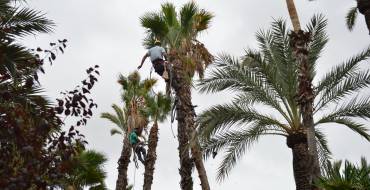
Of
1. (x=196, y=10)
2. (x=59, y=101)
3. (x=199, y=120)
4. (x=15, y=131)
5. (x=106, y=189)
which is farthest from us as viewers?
(x=106, y=189)

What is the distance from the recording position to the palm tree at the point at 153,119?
20781mm

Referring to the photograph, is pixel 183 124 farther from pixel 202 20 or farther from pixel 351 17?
pixel 351 17

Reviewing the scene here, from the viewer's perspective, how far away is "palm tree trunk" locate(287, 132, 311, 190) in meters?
12.7

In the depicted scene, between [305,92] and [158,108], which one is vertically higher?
[158,108]

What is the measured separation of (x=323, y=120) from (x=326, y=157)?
1865mm

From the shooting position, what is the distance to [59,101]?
6.68 meters

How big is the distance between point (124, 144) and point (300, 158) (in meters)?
10.0

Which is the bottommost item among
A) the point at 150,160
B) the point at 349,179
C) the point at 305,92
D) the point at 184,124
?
the point at 349,179

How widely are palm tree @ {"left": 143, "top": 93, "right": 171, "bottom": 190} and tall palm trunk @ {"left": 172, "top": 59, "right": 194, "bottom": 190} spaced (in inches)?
283

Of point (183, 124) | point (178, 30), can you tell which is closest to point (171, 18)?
point (178, 30)

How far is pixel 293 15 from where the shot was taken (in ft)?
38.0

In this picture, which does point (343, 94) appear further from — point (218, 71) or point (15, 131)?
point (15, 131)

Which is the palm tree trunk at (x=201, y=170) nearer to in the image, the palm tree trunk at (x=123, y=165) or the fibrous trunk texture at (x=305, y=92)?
the fibrous trunk texture at (x=305, y=92)

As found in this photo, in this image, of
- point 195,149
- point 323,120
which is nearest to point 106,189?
point 195,149
